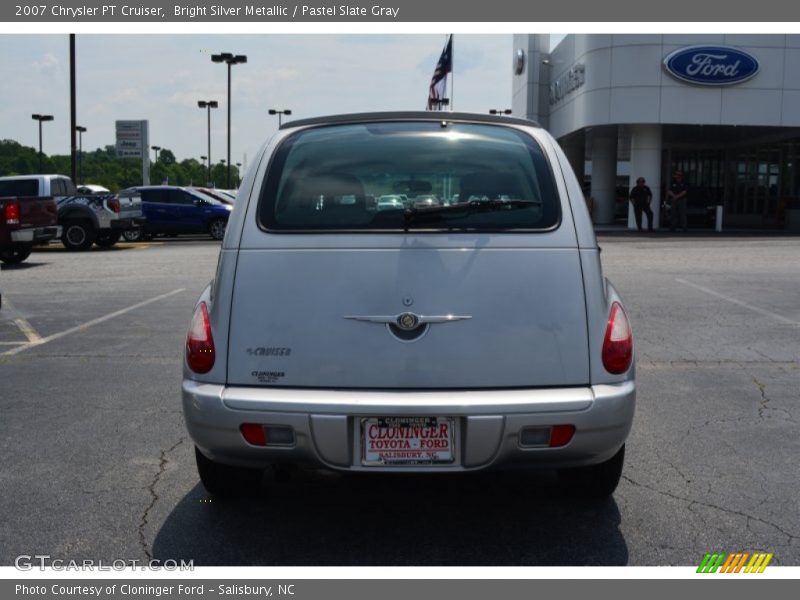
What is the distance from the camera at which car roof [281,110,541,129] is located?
4328mm

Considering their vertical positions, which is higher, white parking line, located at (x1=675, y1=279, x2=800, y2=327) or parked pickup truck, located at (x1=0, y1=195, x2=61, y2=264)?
parked pickup truck, located at (x1=0, y1=195, x2=61, y2=264)

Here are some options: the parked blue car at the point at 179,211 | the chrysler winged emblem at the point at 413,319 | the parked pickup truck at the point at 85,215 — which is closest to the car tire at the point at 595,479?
the chrysler winged emblem at the point at 413,319

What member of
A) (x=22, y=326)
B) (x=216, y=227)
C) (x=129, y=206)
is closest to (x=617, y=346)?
(x=22, y=326)

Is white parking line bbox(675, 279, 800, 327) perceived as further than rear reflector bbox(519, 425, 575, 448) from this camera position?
Yes

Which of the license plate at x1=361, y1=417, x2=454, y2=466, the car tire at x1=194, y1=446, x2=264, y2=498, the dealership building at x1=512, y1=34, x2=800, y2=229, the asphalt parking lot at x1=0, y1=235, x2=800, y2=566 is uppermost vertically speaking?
the dealership building at x1=512, y1=34, x2=800, y2=229

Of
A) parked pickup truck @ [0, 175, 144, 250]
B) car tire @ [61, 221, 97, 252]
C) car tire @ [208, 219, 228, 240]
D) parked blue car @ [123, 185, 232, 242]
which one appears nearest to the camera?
parked pickup truck @ [0, 175, 144, 250]

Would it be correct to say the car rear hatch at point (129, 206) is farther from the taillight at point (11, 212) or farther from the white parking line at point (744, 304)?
the white parking line at point (744, 304)

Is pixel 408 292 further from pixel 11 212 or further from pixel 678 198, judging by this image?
pixel 678 198

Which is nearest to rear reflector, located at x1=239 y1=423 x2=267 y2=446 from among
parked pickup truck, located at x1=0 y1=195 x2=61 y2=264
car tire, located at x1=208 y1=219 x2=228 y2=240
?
parked pickup truck, located at x1=0 y1=195 x2=61 y2=264

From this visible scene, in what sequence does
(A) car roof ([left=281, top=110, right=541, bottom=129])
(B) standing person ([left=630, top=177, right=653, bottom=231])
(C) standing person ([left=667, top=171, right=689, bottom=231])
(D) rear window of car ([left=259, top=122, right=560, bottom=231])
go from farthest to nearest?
(B) standing person ([left=630, top=177, right=653, bottom=231]) → (C) standing person ([left=667, top=171, right=689, bottom=231]) → (A) car roof ([left=281, top=110, right=541, bottom=129]) → (D) rear window of car ([left=259, top=122, right=560, bottom=231])

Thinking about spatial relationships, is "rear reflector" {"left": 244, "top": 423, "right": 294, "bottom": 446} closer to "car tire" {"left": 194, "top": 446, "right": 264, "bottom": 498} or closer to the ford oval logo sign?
"car tire" {"left": 194, "top": 446, "right": 264, "bottom": 498}

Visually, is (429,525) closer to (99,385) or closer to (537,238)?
(537,238)

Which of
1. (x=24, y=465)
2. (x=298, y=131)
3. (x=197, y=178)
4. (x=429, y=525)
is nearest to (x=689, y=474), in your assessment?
(x=429, y=525)

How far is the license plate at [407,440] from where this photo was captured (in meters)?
3.60
